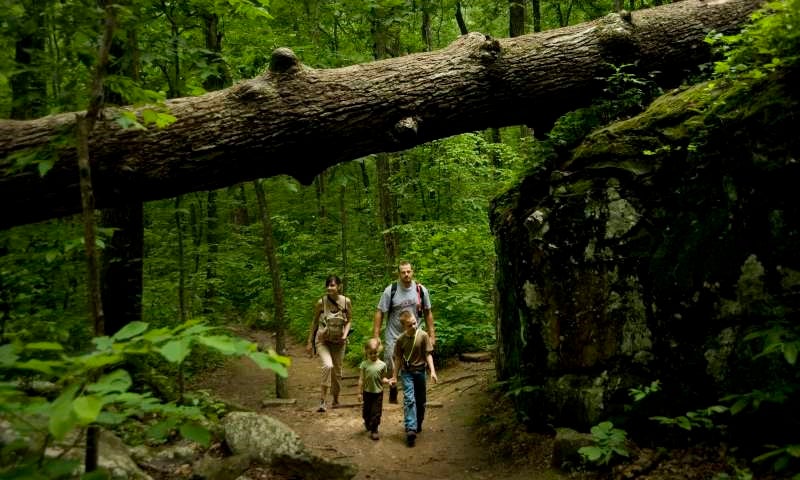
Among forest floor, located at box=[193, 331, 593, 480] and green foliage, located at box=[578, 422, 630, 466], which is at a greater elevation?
green foliage, located at box=[578, 422, 630, 466]

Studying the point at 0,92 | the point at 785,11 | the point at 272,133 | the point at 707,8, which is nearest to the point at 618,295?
the point at 785,11

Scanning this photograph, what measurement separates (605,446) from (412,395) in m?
2.83

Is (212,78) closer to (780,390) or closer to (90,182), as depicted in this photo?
(90,182)

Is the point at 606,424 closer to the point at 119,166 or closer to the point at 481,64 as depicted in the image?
the point at 481,64

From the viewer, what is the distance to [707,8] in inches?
281

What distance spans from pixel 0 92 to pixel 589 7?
15042 millimetres

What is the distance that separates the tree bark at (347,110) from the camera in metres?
5.03

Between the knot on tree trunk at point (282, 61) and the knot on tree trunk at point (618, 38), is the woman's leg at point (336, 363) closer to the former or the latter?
the knot on tree trunk at point (282, 61)

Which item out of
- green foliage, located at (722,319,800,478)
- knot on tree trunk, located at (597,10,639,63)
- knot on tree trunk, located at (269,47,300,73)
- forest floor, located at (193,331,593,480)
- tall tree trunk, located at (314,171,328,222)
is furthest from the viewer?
tall tree trunk, located at (314,171,328,222)

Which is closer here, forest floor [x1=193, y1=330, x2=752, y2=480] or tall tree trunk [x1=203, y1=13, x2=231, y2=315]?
forest floor [x1=193, y1=330, x2=752, y2=480]

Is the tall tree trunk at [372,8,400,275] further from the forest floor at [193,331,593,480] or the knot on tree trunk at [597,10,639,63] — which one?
the knot on tree trunk at [597,10,639,63]

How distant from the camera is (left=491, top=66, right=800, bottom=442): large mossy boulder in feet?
14.9

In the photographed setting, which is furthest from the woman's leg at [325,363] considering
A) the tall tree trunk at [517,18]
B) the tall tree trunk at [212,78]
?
the tall tree trunk at [517,18]

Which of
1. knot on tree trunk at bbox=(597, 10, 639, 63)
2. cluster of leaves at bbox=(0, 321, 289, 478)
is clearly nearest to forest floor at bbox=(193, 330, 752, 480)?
cluster of leaves at bbox=(0, 321, 289, 478)
